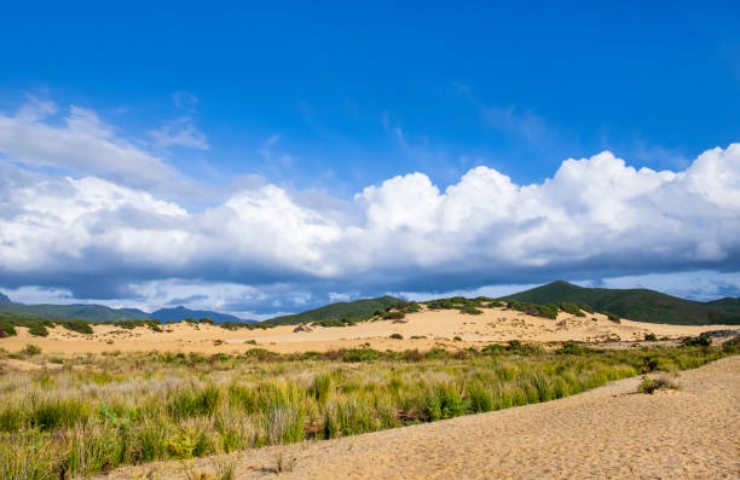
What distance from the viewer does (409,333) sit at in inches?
1999

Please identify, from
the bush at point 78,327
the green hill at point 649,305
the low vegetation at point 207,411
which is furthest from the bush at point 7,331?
the green hill at point 649,305

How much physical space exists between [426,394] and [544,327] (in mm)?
45274

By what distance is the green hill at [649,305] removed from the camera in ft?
345

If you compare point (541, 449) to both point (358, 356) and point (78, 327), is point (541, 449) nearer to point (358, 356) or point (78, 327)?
point (358, 356)

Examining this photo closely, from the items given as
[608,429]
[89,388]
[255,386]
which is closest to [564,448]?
[608,429]

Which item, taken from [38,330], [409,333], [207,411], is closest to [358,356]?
[207,411]

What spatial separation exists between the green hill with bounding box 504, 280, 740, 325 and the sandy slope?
56.1 metres

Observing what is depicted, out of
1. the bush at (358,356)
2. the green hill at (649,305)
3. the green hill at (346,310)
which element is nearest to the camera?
the bush at (358,356)

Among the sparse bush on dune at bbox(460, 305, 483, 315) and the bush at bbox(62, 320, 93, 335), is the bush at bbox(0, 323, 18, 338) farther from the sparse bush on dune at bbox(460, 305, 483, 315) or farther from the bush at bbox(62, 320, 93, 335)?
the sparse bush on dune at bbox(460, 305, 483, 315)

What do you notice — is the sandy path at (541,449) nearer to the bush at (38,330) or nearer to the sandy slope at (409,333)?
the sandy slope at (409,333)

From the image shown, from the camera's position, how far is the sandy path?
5121 mm

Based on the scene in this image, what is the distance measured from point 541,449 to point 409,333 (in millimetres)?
45457

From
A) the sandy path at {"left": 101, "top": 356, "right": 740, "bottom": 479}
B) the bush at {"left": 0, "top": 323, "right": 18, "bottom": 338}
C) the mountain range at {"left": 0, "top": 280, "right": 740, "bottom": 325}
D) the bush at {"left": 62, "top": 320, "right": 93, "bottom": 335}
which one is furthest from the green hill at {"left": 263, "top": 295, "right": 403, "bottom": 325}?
the sandy path at {"left": 101, "top": 356, "right": 740, "bottom": 479}

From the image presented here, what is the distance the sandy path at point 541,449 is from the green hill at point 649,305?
10653 centimetres
